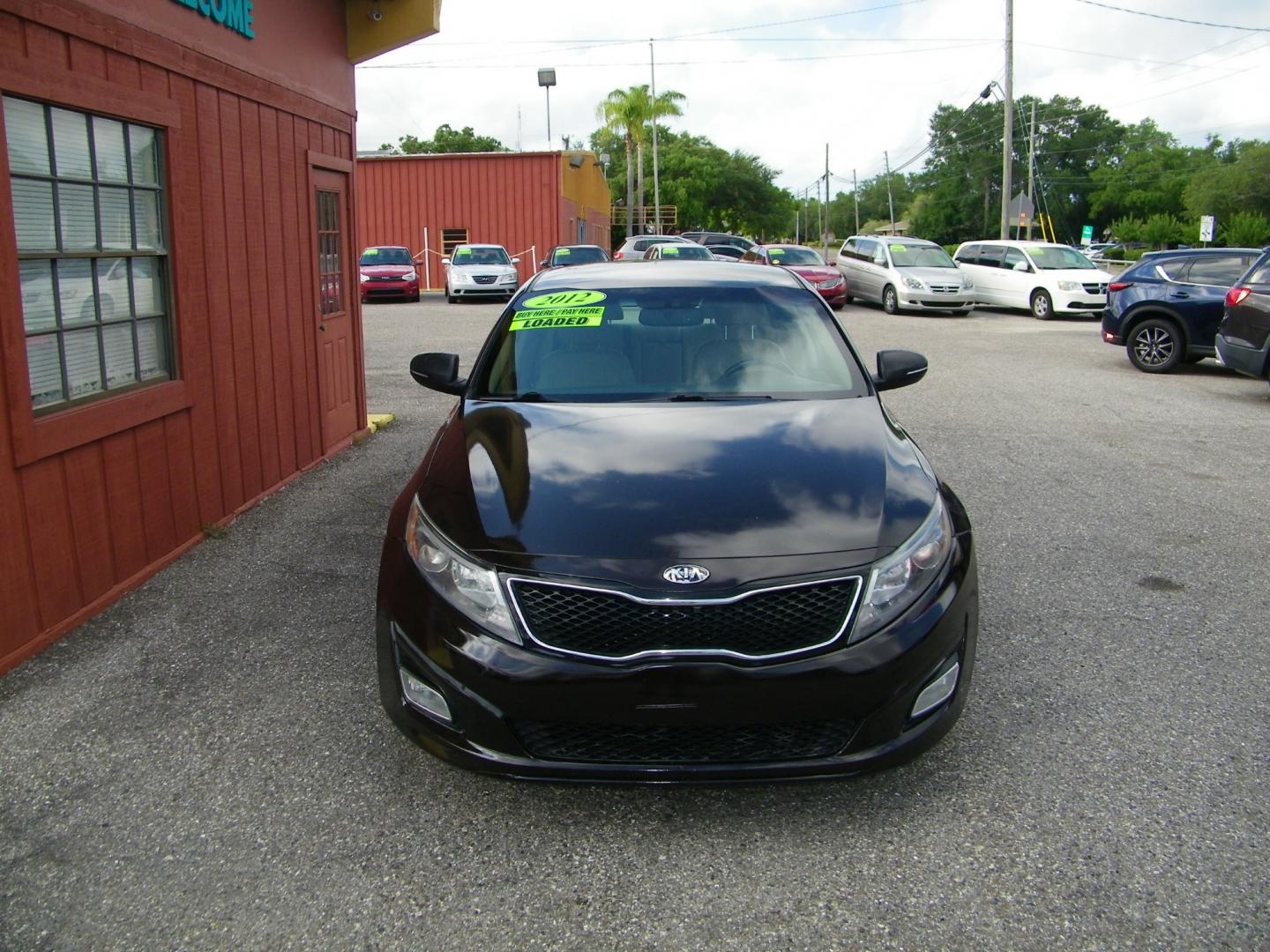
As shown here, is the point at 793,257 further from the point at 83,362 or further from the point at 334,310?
the point at 83,362

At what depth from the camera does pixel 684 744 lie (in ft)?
9.80

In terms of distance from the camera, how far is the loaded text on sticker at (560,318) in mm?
4684

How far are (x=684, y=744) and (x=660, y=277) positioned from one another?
2619 millimetres

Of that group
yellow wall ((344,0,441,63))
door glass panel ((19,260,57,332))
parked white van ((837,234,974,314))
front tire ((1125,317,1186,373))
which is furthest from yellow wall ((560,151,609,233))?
door glass panel ((19,260,57,332))

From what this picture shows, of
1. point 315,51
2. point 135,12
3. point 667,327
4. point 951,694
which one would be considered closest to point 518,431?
point 667,327

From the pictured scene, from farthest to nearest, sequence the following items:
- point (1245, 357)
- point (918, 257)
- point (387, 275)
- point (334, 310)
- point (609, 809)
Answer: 1. point (387, 275)
2. point (918, 257)
3. point (1245, 357)
4. point (334, 310)
5. point (609, 809)

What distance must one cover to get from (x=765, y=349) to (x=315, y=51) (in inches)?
205

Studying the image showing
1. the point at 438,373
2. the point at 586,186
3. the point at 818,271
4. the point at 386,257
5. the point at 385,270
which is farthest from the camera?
the point at 586,186

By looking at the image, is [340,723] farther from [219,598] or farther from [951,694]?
[951,694]

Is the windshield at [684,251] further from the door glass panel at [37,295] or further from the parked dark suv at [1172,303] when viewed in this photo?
the door glass panel at [37,295]

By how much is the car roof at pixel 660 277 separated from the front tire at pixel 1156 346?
972cm

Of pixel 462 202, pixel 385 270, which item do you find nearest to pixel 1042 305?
pixel 385 270

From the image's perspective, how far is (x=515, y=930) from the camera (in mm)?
2723

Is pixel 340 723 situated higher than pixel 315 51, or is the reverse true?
pixel 315 51
